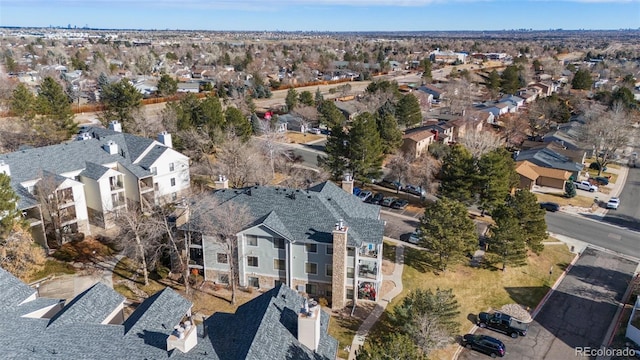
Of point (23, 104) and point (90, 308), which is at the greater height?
point (23, 104)

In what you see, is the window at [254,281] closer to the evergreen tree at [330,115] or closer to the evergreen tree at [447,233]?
the evergreen tree at [447,233]

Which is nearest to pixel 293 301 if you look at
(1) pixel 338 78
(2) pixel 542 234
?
(2) pixel 542 234

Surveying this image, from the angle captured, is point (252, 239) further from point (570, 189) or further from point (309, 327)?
point (570, 189)

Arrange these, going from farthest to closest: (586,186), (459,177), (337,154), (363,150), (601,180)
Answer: (601,180), (586,186), (337,154), (363,150), (459,177)

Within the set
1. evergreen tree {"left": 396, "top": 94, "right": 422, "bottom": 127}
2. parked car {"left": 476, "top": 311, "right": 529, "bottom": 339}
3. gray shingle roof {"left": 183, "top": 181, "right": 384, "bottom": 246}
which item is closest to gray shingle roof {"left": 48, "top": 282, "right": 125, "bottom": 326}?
gray shingle roof {"left": 183, "top": 181, "right": 384, "bottom": 246}

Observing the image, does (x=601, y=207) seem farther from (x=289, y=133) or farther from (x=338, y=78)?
(x=338, y=78)

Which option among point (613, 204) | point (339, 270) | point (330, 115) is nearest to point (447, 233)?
point (339, 270)
